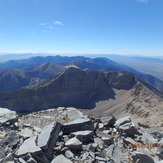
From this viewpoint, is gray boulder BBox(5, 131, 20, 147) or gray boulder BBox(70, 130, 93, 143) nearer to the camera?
gray boulder BBox(5, 131, 20, 147)

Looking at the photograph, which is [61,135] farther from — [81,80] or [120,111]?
[81,80]

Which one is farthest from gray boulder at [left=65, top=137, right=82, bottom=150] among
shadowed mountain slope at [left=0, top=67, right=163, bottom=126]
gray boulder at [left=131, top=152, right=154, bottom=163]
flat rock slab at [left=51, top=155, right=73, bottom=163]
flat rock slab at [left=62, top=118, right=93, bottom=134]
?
shadowed mountain slope at [left=0, top=67, right=163, bottom=126]

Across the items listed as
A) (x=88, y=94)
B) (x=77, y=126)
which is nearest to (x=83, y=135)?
(x=77, y=126)

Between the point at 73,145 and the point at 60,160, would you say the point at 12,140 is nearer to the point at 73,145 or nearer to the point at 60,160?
the point at 60,160

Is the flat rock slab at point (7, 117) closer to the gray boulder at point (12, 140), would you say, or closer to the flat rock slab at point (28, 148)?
the gray boulder at point (12, 140)

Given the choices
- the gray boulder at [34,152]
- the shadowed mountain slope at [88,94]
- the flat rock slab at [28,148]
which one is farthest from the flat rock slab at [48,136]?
the shadowed mountain slope at [88,94]

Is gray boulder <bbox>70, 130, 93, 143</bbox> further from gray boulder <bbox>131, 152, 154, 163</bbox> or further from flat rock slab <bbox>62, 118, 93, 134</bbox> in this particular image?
gray boulder <bbox>131, 152, 154, 163</bbox>

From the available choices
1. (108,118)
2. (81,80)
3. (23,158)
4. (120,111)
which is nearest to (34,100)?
(81,80)

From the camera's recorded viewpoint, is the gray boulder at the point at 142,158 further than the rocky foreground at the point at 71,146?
Yes
